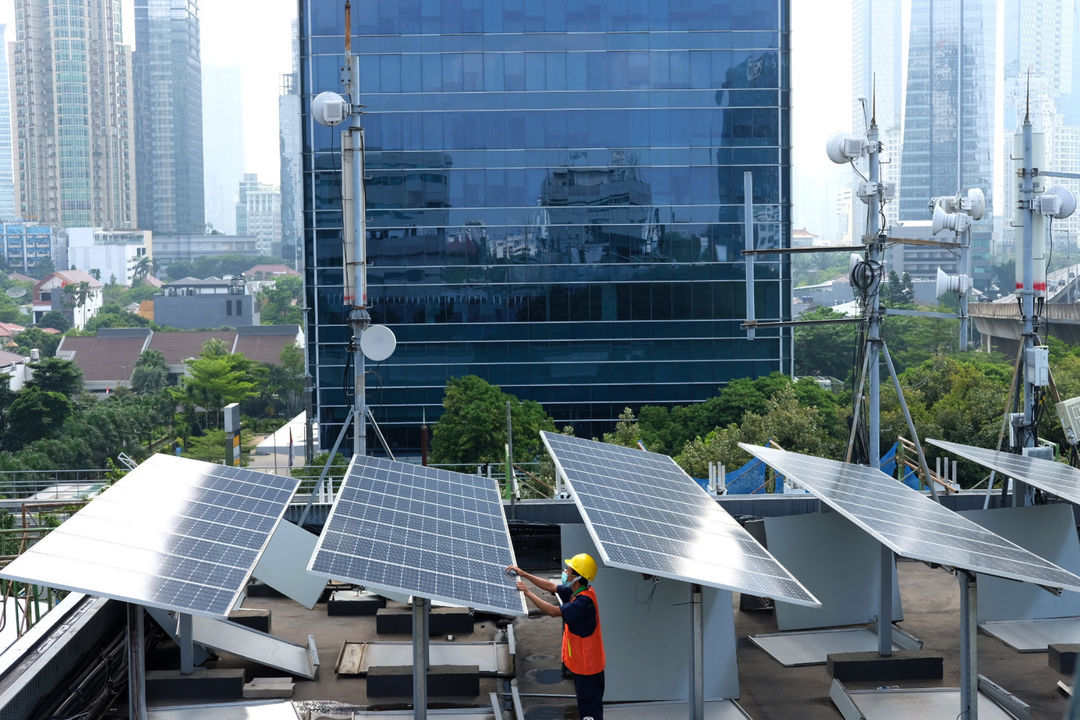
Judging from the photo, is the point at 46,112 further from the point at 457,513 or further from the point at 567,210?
the point at 457,513

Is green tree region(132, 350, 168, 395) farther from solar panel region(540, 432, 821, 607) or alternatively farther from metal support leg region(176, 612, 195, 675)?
metal support leg region(176, 612, 195, 675)

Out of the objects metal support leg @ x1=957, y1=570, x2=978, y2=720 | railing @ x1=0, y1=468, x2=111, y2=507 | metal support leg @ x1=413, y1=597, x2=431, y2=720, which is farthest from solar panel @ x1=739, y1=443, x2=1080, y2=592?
railing @ x1=0, y1=468, x2=111, y2=507

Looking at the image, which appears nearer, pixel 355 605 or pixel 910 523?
pixel 910 523

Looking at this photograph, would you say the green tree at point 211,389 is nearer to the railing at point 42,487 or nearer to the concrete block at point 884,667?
the railing at point 42,487

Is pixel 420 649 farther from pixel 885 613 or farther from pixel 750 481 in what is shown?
pixel 750 481

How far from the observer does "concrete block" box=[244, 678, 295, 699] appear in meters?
9.91

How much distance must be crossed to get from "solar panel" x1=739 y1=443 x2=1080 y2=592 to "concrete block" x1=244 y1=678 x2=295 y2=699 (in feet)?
16.8

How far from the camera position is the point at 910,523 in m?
10.1

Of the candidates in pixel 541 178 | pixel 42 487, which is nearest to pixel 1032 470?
pixel 541 178

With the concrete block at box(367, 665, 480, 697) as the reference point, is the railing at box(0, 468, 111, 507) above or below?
below

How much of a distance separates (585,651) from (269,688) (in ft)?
11.0

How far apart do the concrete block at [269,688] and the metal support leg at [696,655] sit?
3.55 metres

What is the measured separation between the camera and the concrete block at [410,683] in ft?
32.9

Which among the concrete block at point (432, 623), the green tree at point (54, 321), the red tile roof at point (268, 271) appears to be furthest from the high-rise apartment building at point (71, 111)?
Result: the concrete block at point (432, 623)
